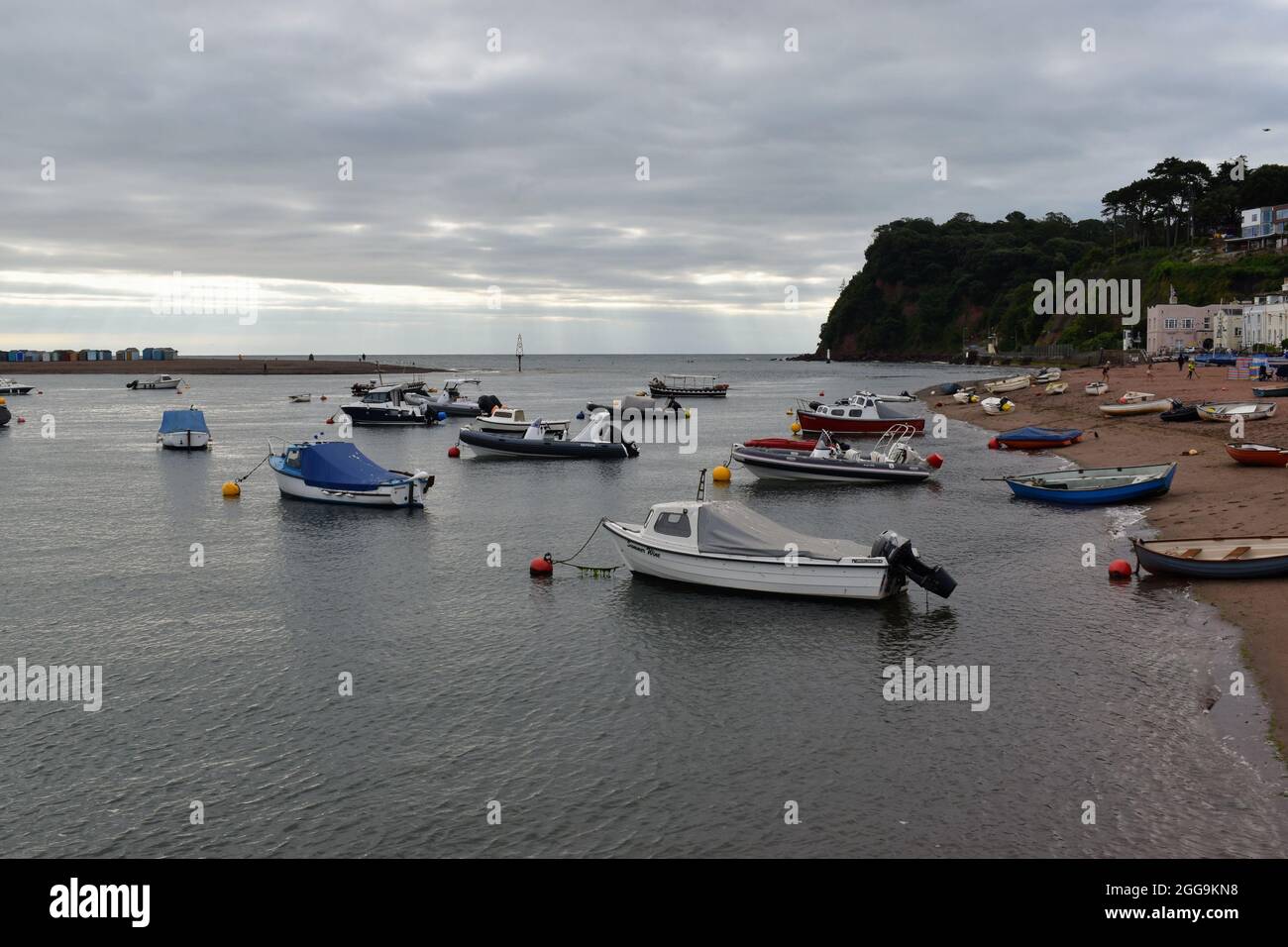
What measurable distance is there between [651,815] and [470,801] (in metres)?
2.99

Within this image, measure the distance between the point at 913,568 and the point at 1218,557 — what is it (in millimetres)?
8611

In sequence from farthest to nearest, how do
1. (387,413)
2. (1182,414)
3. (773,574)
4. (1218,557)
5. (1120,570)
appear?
(387,413)
(1182,414)
(1120,570)
(773,574)
(1218,557)

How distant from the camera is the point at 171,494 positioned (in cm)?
5231

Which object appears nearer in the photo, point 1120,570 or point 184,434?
point 1120,570

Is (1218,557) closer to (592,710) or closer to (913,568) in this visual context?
(913,568)

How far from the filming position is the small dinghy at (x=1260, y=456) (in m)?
42.3

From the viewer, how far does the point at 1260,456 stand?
140ft

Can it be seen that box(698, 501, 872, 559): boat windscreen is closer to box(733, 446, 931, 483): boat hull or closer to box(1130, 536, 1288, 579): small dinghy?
box(1130, 536, 1288, 579): small dinghy

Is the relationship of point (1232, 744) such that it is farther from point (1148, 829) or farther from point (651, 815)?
point (651, 815)

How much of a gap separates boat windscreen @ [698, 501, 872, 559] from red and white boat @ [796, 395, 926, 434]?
44.4 m

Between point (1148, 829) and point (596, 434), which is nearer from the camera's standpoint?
point (1148, 829)

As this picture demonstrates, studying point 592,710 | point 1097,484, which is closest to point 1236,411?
point 1097,484
